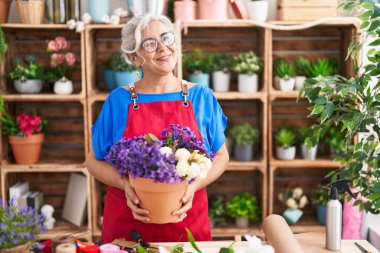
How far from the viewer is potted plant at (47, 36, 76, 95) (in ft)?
11.1

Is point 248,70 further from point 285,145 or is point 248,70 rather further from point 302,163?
point 302,163

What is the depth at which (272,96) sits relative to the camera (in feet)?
11.1

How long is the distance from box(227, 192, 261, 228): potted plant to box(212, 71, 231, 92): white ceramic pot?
2.52 feet

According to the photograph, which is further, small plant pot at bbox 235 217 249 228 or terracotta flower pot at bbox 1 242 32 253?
small plant pot at bbox 235 217 249 228

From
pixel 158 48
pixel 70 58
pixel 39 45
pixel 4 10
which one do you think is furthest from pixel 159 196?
pixel 39 45

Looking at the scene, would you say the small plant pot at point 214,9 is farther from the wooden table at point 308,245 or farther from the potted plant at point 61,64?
the wooden table at point 308,245

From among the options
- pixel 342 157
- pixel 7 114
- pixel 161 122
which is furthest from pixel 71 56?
pixel 342 157

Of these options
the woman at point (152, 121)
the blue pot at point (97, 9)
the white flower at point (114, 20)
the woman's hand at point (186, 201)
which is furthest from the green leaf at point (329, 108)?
the blue pot at point (97, 9)

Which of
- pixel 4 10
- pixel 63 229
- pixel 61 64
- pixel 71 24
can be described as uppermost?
pixel 4 10

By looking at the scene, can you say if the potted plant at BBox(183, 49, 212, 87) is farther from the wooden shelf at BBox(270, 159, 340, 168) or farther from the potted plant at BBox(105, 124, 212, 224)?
the potted plant at BBox(105, 124, 212, 224)

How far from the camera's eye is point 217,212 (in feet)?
11.6

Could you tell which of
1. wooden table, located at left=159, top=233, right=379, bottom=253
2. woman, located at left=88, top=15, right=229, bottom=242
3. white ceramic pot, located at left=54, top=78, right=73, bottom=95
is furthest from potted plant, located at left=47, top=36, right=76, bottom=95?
wooden table, located at left=159, top=233, right=379, bottom=253

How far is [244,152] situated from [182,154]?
2051 mm

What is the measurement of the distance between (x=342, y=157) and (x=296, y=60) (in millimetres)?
852
